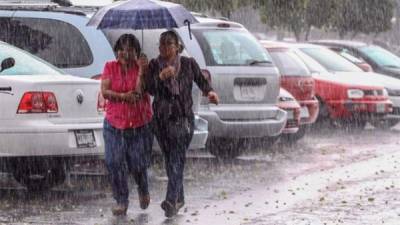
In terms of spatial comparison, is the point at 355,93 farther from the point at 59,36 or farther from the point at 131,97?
the point at 131,97

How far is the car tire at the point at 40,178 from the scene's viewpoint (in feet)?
34.7

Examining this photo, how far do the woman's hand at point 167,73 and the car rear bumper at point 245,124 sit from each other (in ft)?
11.2

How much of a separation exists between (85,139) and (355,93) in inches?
352

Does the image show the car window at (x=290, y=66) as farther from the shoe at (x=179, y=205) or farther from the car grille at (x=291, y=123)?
the shoe at (x=179, y=205)

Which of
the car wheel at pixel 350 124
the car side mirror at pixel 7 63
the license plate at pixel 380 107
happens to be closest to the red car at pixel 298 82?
the license plate at pixel 380 107

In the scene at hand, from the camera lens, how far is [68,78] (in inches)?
392

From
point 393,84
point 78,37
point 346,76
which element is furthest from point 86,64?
point 393,84

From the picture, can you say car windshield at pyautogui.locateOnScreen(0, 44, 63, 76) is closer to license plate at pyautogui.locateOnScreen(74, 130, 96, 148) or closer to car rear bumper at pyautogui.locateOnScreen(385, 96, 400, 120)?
license plate at pyautogui.locateOnScreen(74, 130, 96, 148)

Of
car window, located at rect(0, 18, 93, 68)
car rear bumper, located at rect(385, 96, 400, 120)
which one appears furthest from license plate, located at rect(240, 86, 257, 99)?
car rear bumper, located at rect(385, 96, 400, 120)

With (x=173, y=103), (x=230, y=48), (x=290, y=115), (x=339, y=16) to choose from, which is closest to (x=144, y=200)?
(x=173, y=103)

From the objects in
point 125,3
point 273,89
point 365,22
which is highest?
point 125,3

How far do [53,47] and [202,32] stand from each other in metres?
2.37

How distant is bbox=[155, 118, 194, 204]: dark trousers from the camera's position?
9.13 m

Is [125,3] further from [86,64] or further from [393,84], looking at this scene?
[393,84]
